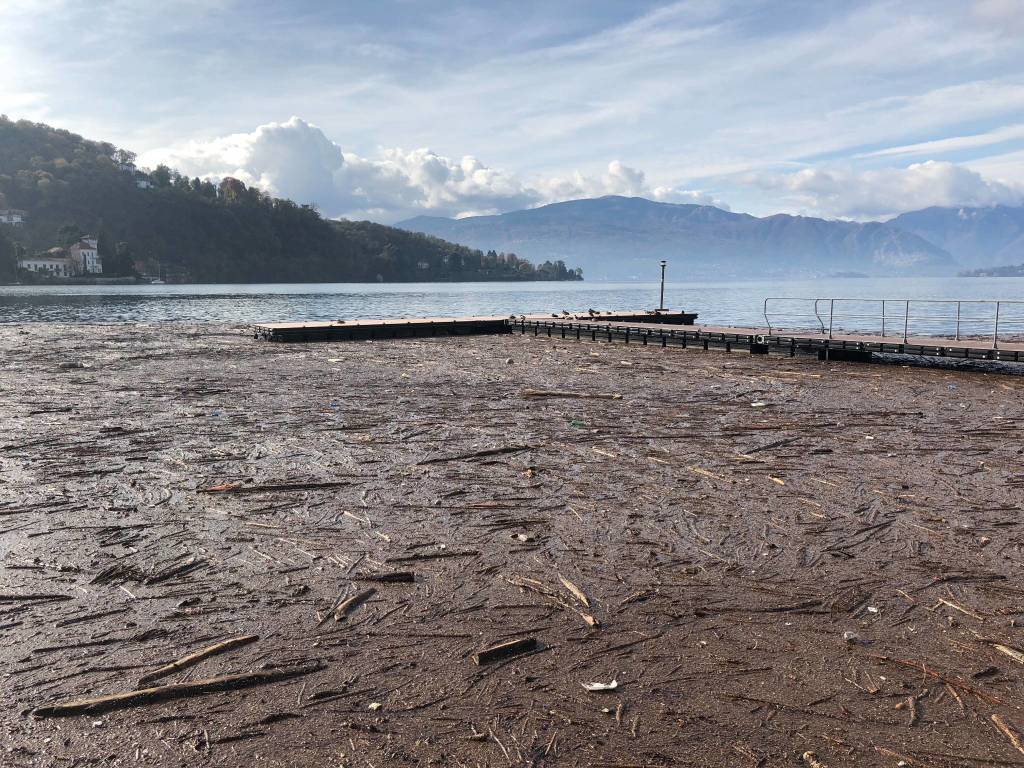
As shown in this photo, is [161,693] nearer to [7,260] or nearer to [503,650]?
[503,650]

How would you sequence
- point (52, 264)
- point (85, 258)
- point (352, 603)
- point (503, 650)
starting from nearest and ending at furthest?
1. point (503, 650)
2. point (352, 603)
3. point (52, 264)
4. point (85, 258)

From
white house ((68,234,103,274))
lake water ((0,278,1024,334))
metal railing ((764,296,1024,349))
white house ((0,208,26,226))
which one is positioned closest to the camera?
metal railing ((764,296,1024,349))

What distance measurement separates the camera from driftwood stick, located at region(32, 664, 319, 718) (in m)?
4.08

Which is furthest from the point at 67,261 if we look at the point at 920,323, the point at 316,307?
the point at 920,323

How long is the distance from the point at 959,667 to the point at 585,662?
7.19 feet

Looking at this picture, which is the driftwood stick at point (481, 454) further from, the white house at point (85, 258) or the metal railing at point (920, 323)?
the white house at point (85, 258)

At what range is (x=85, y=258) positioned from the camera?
170 m

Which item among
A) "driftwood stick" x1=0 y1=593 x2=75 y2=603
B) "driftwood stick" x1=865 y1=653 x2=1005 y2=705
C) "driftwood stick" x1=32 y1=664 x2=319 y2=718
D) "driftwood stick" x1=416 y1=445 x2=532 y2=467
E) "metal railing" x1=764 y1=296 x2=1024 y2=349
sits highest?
"metal railing" x1=764 y1=296 x2=1024 y2=349

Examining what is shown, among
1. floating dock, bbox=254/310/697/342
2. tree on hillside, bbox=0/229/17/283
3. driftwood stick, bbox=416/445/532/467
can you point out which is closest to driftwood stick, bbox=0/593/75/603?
driftwood stick, bbox=416/445/532/467

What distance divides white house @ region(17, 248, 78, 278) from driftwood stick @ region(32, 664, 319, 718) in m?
188

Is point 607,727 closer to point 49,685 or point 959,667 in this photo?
point 959,667

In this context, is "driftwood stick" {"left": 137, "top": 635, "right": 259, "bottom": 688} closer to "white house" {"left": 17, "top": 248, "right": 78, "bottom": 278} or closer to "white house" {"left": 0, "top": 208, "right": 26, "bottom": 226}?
"white house" {"left": 17, "top": 248, "right": 78, "bottom": 278}

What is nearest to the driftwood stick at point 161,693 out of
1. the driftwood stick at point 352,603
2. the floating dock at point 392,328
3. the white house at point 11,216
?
the driftwood stick at point 352,603

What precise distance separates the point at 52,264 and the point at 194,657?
192 m
